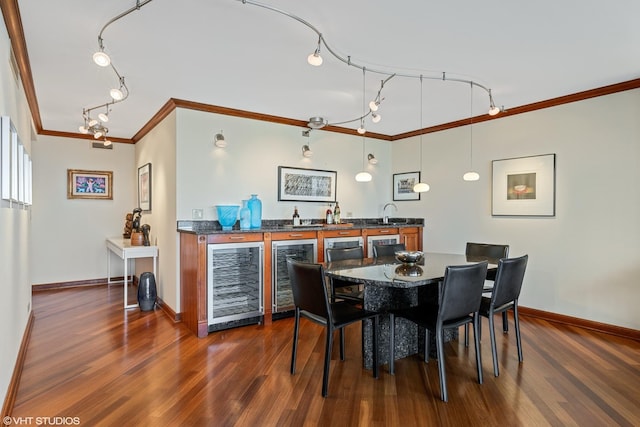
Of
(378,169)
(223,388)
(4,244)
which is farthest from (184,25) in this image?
(378,169)

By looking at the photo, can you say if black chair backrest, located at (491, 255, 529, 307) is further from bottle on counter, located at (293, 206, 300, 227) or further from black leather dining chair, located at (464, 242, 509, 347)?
bottle on counter, located at (293, 206, 300, 227)

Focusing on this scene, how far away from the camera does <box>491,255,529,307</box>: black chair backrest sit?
8.48ft

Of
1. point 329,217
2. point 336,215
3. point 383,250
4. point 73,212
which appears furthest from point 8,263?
point 73,212

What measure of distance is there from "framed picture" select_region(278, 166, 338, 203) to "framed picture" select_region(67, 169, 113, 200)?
318 cm

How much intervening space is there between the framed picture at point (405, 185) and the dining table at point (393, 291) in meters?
2.41

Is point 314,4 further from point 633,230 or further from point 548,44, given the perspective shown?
point 633,230

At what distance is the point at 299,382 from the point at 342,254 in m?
1.40

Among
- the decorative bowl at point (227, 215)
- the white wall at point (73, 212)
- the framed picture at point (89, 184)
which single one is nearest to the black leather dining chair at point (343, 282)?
the decorative bowl at point (227, 215)

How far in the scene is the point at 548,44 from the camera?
2.66m

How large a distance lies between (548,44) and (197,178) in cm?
343

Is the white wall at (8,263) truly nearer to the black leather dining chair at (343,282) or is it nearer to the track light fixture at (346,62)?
the track light fixture at (346,62)

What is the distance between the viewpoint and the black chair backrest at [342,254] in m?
3.58

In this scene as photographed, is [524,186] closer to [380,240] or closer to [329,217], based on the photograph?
[380,240]

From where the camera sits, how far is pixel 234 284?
12.5 ft
